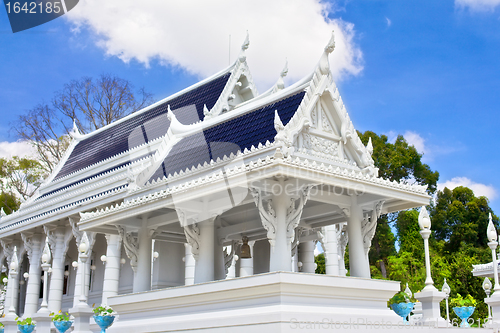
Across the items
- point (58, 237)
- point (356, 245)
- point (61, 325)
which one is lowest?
point (61, 325)

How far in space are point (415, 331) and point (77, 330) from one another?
873 cm

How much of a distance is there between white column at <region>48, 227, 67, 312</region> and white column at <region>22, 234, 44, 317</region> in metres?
1.68

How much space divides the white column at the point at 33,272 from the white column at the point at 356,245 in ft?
53.4

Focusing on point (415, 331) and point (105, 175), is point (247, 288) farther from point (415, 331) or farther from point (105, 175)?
point (105, 175)

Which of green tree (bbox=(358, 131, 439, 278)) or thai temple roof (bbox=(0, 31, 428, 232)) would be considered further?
green tree (bbox=(358, 131, 439, 278))

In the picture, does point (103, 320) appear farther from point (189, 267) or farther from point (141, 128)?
point (141, 128)

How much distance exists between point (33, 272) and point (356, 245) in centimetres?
1708

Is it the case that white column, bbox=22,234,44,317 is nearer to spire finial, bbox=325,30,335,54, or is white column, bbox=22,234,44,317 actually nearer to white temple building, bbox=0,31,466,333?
→ white temple building, bbox=0,31,466,333

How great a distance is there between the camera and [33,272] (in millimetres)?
23141

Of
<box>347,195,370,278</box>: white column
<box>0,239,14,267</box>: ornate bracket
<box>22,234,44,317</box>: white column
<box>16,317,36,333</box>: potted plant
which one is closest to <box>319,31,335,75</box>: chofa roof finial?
<box>347,195,370,278</box>: white column

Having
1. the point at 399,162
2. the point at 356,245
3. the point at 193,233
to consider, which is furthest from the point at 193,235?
the point at 399,162

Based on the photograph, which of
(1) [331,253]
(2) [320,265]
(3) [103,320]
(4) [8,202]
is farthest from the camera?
(2) [320,265]

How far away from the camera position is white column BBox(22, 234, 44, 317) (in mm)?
22344

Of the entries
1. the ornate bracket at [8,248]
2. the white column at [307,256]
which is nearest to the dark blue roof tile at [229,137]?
the white column at [307,256]
